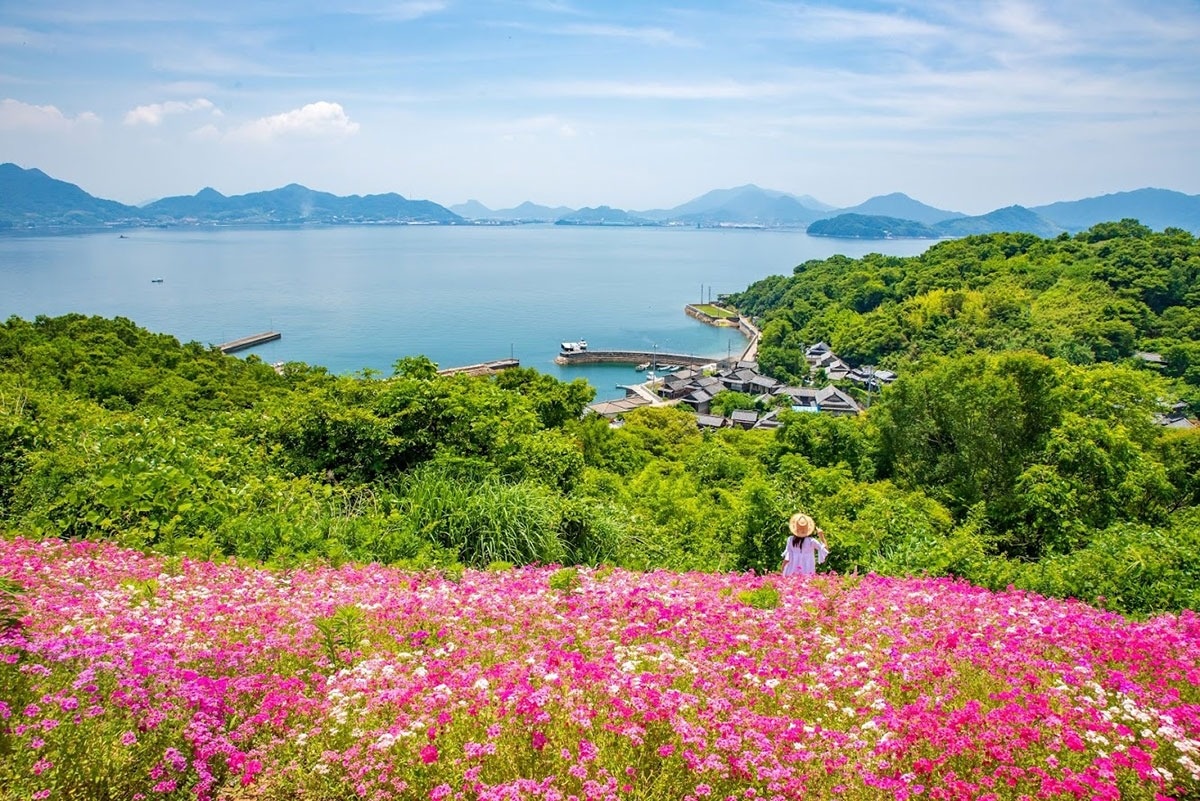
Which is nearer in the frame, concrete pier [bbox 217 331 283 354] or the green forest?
the green forest

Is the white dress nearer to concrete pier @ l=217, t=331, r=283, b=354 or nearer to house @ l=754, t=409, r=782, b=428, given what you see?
house @ l=754, t=409, r=782, b=428

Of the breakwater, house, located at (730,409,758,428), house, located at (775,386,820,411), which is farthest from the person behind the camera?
the breakwater

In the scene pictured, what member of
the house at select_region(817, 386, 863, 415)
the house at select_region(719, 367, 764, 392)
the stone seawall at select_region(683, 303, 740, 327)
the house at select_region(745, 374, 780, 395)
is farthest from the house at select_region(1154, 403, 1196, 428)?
the stone seawall at select_region(683, 303, 740, 327)

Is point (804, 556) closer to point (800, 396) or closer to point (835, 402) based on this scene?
point (835, 402)

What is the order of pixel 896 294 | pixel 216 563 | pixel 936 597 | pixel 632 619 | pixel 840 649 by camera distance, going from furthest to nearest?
pixel 896 294 < pixel 216 563 < pixel 936 597 < pixel 632 619 < pixel 840 649

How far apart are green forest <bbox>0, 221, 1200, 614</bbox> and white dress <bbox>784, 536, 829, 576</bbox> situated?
2.05ft

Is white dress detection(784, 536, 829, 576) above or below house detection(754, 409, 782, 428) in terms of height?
above

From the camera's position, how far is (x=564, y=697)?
3156mm

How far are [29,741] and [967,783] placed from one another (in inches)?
143

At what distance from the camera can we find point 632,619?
4.18 metres

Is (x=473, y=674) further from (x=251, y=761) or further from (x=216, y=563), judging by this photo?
(x=216, y=563)

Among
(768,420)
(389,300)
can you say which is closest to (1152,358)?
(768,420)

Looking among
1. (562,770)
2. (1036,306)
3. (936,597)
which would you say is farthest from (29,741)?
(1036,306)

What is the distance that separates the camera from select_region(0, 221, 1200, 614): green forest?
645 centimetres
